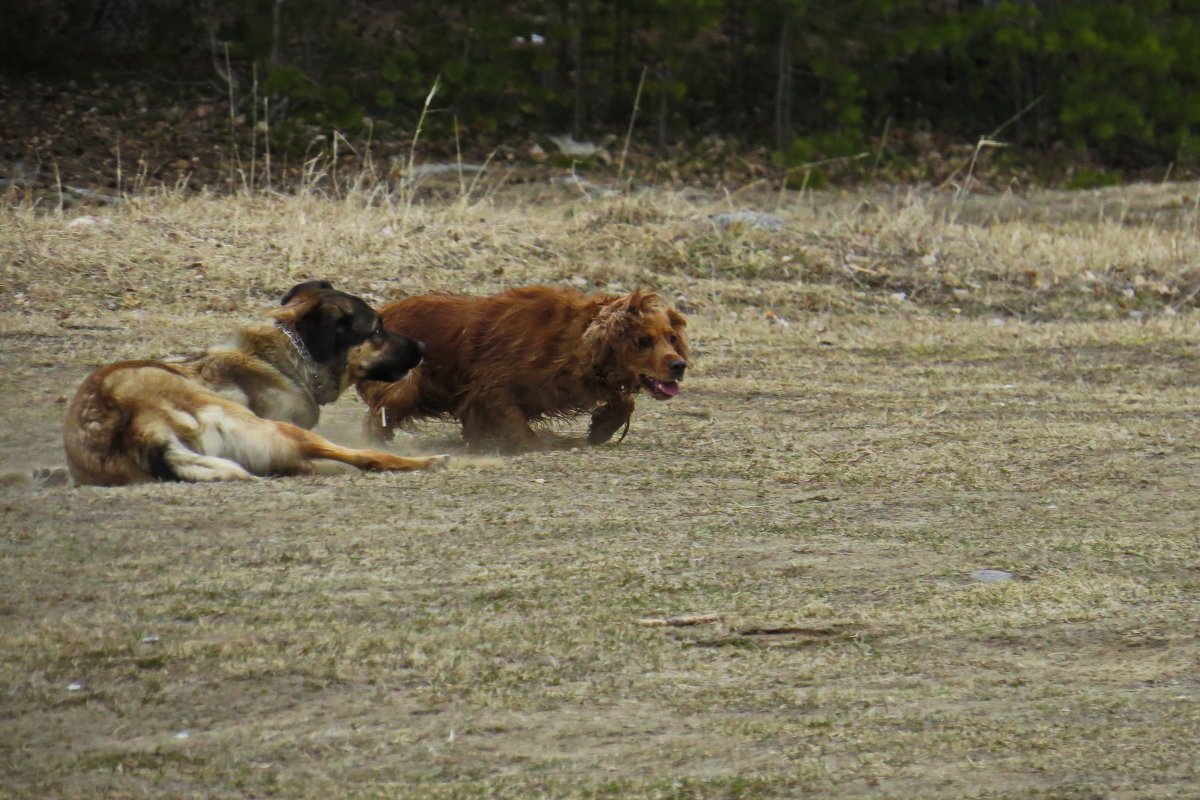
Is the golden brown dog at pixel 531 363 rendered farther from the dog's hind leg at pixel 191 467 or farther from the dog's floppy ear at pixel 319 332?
the dog's hind leg at pixel 191 467

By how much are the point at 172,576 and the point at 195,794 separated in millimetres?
1546

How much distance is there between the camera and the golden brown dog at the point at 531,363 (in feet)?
21.9

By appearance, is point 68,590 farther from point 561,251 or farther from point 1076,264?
point 1076,264

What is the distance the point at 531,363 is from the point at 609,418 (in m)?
0.49

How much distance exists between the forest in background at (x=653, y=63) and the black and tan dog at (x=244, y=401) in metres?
12.4

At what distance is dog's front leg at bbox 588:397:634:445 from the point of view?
6949 millimetres

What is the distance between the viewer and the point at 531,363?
6.81 m

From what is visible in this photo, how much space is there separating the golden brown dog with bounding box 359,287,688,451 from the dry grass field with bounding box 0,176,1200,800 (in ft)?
0.86

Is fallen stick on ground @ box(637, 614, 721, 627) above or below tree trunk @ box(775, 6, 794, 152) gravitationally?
below

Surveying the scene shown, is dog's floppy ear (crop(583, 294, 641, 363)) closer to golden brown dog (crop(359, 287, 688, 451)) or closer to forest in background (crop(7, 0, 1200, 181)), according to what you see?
golden brown dog (crop(359, 287, 688, 451))

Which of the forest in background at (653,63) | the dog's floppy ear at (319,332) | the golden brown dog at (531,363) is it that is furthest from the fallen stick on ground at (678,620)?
the forest in background at (653,63)

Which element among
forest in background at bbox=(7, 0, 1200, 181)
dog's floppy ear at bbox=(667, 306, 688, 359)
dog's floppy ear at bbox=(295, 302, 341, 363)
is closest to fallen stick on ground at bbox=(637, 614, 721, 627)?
dog's floppy ear at bbox=(667, 306, 688, 359)

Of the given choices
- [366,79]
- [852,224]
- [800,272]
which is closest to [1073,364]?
[800,272]

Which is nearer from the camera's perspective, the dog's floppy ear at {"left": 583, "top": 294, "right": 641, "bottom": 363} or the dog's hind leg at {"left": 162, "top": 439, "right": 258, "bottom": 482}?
the dog's hind leg at {"left": 162, "top": 439, "right": 258, "bottom": 482}
